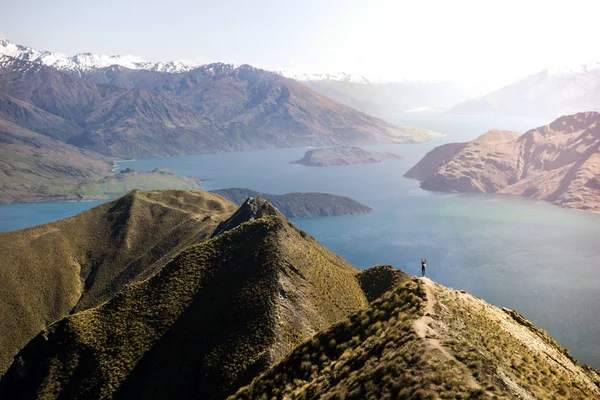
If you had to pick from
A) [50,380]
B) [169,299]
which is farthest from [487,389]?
[50,380]

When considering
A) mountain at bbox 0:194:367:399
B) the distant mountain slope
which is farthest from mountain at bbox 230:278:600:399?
the distant mountain slope

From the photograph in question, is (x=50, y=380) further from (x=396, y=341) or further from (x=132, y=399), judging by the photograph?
(x=396, y=341)

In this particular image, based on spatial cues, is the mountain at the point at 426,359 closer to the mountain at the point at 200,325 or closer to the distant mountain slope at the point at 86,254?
Result: the mountain at the point at 200,325

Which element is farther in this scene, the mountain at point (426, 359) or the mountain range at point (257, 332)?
the mountain range at point (257, 332)

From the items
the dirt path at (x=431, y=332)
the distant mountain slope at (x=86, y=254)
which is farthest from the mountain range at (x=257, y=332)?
the distant mountain slope at (x=86, y=254)

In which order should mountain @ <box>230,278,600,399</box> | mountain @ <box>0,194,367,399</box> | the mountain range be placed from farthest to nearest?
mountain @ <box>0,194,367,399</box>
the mountain range
mountain @ <box>230,278,600,399</box>

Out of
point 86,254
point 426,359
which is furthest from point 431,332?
point 86,254

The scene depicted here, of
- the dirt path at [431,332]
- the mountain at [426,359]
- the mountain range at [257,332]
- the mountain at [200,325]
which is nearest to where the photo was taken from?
the dirt path at [431,332]

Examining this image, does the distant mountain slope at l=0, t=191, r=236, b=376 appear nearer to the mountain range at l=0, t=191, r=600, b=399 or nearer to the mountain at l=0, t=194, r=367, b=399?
the mountain range at l=0, t=191, r=600, b=399
